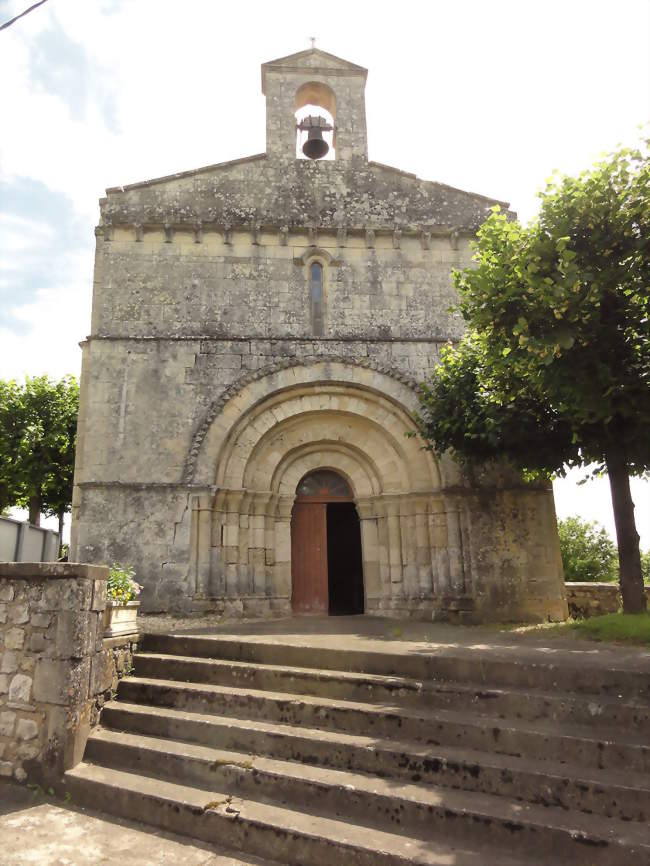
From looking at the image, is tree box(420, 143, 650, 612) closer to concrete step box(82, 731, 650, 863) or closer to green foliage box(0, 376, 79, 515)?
concrete step box(82, 731, 650, 863)

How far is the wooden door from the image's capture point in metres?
10.1

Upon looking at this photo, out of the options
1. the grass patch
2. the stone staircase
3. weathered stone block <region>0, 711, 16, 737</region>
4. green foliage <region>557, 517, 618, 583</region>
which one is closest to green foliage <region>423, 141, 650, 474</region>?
the grass patch

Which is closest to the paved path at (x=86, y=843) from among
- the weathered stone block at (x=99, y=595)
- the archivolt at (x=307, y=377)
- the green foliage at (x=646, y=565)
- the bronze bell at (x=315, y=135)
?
the weathered stone block at (x=99, y=595)

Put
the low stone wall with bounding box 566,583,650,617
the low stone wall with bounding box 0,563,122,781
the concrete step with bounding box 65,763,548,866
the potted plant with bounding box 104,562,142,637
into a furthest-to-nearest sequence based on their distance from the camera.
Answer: the low stone wall with bounding box 566,583,650,617 → the potted plant with bounding box 104,562,142,637 → the low stone wall with bounding box 0,563,122,781 → the concrete step with bounding box 65,763,548,866

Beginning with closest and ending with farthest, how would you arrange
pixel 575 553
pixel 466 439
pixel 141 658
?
pixel 141 658
pixel 466 439
pixel 575 553

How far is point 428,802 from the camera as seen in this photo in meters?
3.53

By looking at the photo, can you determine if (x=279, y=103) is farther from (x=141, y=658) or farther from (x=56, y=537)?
(x=141, y=658)

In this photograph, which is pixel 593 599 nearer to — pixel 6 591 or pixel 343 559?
pixel 343 559

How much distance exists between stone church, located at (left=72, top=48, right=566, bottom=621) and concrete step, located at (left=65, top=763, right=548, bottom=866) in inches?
183

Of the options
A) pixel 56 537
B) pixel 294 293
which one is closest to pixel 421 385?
pixel 294 293

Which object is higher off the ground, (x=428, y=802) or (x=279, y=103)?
(x=279, y=103)

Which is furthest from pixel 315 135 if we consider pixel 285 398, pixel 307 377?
pixel 285 398

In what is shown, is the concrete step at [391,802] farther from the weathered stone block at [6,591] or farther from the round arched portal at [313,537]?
the round arched portal at [313,537]

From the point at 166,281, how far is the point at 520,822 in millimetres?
9453
